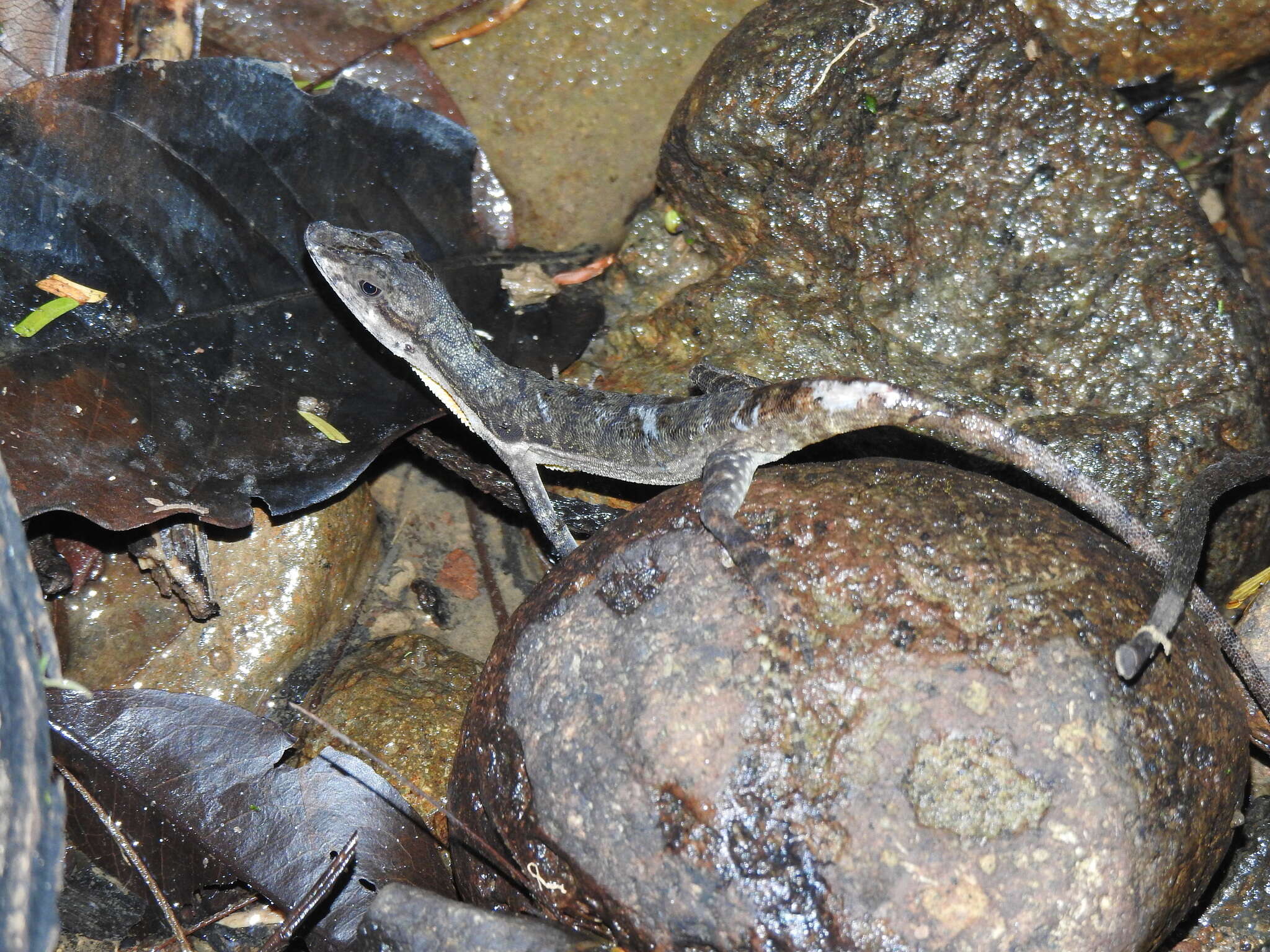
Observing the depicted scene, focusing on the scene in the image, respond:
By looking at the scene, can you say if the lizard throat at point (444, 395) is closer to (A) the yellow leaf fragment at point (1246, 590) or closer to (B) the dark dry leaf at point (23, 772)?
(B) the dark dry leaf at point (23, 772)

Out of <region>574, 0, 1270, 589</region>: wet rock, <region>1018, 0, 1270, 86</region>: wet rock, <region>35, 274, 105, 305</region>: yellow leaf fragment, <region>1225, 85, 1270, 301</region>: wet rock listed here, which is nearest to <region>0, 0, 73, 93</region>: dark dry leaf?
<region>35, 274, 105, 305</region>: yellow leaf fragment

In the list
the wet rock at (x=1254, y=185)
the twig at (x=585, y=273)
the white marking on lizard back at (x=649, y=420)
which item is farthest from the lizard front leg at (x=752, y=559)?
the wet rock at (x=1254, y=185)

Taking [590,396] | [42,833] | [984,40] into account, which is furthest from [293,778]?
[984,40]

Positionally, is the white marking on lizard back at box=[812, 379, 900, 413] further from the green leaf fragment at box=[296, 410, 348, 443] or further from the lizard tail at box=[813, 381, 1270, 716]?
the green leaf fragment at box=[296, 410, 348, 443]

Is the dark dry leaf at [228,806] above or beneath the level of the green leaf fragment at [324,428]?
beneath

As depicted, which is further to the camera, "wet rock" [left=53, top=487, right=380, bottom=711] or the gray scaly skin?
"wet rock" [left=53, top=487, right=380, bottom=711]

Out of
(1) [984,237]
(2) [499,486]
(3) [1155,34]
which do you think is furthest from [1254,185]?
(2) [499,486]
